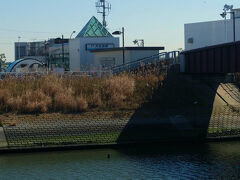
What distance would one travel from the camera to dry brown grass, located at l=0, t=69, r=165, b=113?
34.7 m

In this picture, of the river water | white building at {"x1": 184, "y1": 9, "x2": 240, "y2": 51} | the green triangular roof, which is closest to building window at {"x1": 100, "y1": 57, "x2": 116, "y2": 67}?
white building at {"x1": 184, "y1": 9, "x2": 240, "y2": 51}

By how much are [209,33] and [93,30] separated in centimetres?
2294

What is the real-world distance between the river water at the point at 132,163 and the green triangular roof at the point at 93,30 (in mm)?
59180

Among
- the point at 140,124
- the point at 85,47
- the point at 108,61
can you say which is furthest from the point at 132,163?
the point at 85,47

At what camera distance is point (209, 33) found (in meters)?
77.6

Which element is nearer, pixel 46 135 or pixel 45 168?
pixel 45 168

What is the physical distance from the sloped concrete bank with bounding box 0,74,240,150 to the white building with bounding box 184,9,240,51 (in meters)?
36.5

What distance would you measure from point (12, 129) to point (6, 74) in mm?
9099

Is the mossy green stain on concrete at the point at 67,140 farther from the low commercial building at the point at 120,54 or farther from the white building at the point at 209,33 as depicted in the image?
the white building at the point at 209,33

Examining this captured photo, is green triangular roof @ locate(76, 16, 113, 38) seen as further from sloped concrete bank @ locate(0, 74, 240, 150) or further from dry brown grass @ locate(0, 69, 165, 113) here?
sloped concrete bank @ locate(0, 74, 240, 150)

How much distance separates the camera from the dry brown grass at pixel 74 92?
34719 mm

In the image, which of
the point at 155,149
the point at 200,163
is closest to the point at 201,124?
the point at 155,149

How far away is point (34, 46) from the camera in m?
142

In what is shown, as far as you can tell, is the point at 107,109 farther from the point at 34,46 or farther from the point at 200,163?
the point at 34,46
